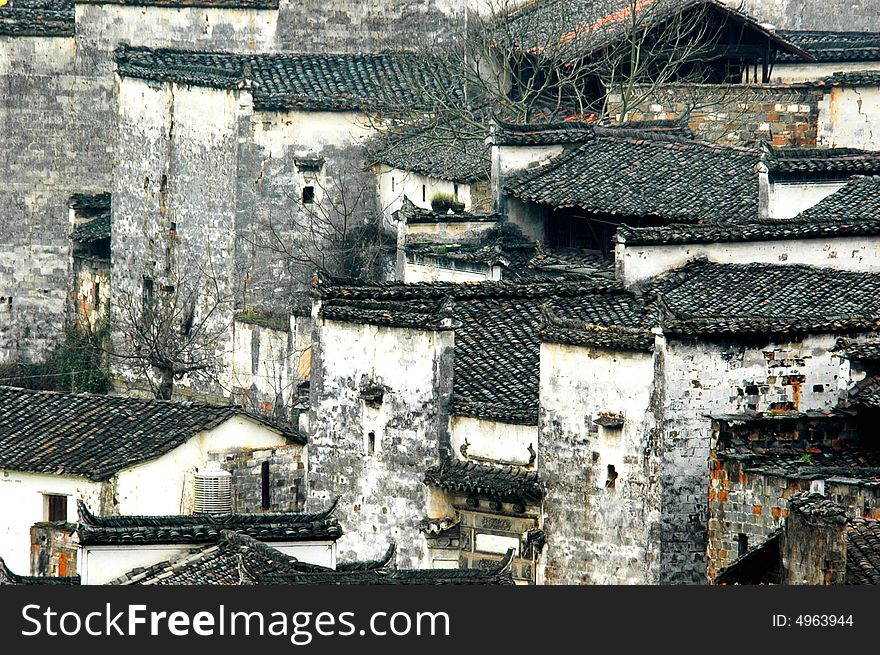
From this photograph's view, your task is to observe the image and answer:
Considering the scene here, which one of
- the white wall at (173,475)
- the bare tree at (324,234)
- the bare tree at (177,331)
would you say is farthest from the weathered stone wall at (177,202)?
the white wall at (173,475)

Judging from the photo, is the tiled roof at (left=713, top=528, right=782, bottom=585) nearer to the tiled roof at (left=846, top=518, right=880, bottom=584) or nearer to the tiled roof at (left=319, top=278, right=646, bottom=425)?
the tiled roof at (left=846, top=518, right=880, bottom=584)

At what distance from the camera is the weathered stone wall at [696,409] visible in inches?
1588

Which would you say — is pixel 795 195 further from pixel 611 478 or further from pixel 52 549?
pixel 52 549

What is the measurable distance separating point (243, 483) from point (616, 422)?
8.13 metres

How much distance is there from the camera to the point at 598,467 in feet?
135

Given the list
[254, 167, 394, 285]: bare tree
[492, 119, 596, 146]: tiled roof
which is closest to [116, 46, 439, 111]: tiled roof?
[254, 167, 394, 285]: bare tree

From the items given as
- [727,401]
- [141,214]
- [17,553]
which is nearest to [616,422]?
[727,401]

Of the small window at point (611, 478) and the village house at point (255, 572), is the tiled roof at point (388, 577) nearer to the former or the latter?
the village house at point (255, 572)

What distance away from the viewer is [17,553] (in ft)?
152

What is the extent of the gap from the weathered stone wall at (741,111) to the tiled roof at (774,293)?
12.7m

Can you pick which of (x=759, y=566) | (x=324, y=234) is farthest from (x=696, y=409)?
(x=324, y=234)

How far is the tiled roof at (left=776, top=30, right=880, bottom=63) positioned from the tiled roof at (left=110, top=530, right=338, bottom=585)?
86.7 ft

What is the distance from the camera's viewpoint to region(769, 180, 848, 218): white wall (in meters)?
50.2

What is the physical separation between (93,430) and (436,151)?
1412 centimetres
